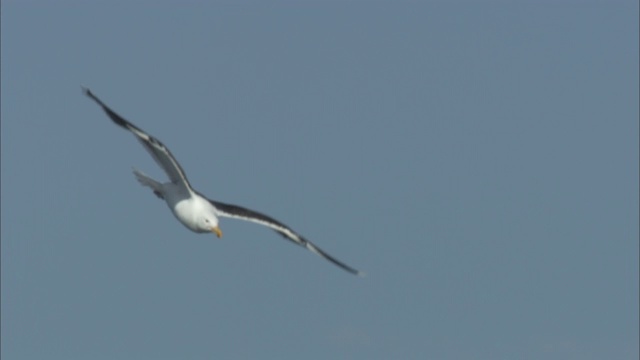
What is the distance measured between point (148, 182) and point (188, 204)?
197 cm

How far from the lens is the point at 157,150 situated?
86.5m

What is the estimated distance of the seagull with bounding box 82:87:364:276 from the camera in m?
86.1

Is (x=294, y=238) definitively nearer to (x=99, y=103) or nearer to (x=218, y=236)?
(x=218, y=236)

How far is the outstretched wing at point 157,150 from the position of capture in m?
85.2

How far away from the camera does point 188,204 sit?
87.9 meters

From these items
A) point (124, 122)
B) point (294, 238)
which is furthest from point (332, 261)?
point (124, 122)

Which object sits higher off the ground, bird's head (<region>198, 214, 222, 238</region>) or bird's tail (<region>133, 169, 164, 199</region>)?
bird's tail (<region>133, 169, 164, 199</region>)

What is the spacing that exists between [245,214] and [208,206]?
4.61ft

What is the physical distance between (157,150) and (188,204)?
88.8 inches

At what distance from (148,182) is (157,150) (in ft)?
9.62

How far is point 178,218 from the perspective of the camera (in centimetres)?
8806

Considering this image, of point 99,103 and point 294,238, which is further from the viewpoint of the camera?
point 294,238

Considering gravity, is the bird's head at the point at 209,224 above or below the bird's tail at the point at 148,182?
below

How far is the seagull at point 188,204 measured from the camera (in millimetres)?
86062
